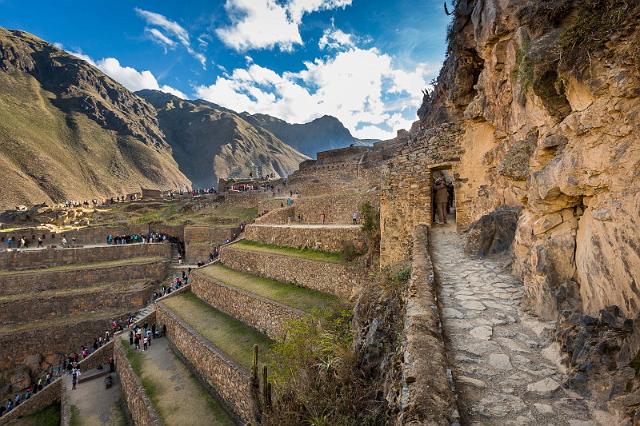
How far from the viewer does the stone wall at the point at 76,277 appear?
18453mm

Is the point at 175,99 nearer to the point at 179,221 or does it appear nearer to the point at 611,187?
the point at 179,221

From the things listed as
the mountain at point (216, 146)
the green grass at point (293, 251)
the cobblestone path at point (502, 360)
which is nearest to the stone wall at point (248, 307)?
the green grass at point (293, 251)

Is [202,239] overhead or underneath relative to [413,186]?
underneath

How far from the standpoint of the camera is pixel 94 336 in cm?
1708

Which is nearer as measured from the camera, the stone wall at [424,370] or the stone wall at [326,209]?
the stone wall at [424,370]

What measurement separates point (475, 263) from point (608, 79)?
3134 mm

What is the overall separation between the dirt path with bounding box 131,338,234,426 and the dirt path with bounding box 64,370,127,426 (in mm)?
1679

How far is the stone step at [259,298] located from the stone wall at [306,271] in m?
0.26

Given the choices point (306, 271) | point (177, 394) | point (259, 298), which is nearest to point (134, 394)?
point (177, 394)

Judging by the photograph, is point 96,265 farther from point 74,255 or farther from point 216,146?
point 216,146

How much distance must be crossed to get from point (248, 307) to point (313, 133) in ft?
464

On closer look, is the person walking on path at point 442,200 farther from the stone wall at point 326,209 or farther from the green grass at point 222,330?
the green grass at point 222,330

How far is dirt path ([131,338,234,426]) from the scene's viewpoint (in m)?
8.84

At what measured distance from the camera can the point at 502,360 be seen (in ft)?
8.03
